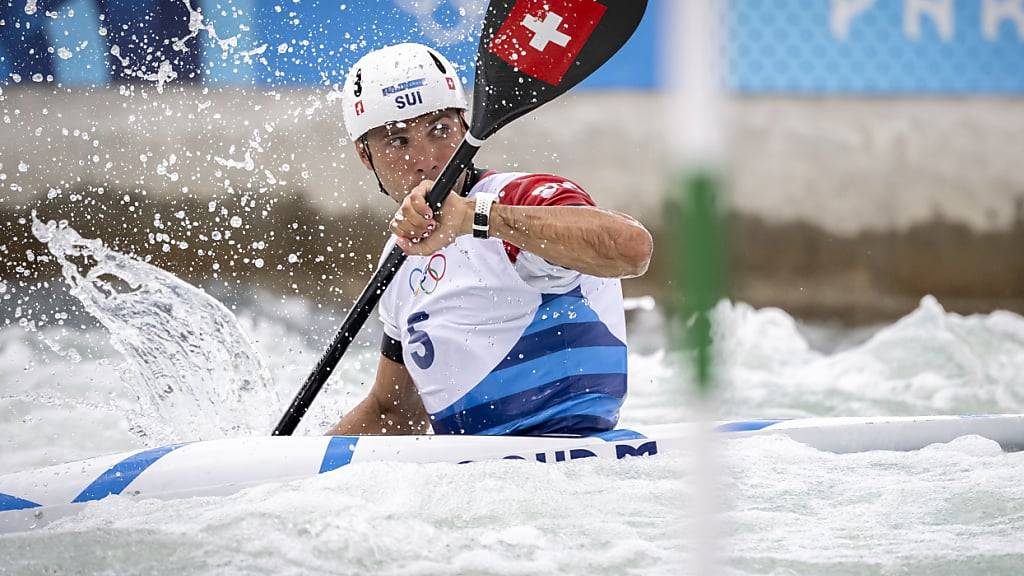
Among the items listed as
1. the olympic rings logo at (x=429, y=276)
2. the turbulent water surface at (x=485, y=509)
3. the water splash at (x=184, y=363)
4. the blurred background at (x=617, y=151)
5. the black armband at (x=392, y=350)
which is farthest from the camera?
the blurred background at (x=617, y=151)

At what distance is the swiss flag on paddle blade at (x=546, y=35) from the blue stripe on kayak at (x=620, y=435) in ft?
2.48

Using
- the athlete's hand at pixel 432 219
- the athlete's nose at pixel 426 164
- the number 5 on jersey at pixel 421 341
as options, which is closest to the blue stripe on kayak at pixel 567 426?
the number 5 on jersey at pixel 421 341

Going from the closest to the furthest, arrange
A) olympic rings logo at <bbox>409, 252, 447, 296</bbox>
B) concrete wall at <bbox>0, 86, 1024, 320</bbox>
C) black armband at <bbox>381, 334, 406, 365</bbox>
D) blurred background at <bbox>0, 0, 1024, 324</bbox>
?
olympic rings logo at <bbox>409, 252, 447, 296</bbox> < black armband at <bbox>381, 334, 406, 365</bbox> < blurred background at <bbox>0, 0, 1024, 324</bbox> < concrete wall at <bbox>0, 86, 1024, 320</bbox>

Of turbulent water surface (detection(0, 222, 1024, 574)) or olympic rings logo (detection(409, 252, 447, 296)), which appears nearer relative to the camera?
turbulent water surface (detection(0, 222, 1024, 574))

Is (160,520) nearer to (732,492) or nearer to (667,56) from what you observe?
(732,492)

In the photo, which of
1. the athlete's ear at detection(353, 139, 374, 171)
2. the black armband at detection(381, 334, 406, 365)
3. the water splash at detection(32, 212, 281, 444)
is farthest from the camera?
the water splash at detection(32, 212, 281, 444)

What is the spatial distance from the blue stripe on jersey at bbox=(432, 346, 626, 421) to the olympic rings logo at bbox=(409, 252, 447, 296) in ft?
0.82

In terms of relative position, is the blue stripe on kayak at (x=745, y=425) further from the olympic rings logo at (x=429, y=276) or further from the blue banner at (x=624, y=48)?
the blue banner at (x=624, y=48)

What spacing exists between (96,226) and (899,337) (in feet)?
14.3

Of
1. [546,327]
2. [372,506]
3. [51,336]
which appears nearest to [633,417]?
[546,327]

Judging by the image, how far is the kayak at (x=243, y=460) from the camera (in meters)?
2.10

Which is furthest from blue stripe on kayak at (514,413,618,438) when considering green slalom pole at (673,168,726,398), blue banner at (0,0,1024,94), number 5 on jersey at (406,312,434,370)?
blue banner at (0,0,1024,94)

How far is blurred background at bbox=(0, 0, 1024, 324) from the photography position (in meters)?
5.02

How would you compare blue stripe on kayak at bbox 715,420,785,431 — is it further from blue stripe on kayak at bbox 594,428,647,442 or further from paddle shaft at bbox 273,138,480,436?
paddle shaft at bbox 273,138,480,436
